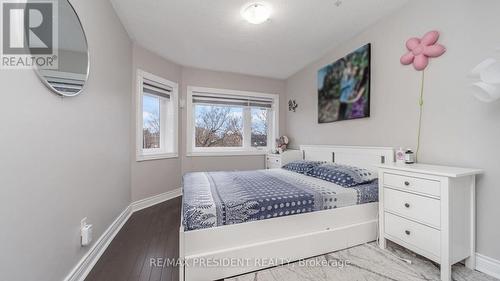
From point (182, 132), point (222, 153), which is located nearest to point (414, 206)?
point (222, 153)

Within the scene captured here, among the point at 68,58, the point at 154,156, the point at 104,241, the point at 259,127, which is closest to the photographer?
the point at 68,58

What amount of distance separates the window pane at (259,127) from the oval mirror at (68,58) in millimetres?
2986

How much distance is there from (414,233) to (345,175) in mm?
674

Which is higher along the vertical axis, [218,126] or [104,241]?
[218,126]

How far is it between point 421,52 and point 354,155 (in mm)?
1262

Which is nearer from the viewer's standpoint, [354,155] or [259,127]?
[354,155]

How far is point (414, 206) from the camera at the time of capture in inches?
59.6

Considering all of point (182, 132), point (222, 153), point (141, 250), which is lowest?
point (141, 250)

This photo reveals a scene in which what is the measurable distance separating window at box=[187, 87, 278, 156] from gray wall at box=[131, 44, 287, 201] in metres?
0.12

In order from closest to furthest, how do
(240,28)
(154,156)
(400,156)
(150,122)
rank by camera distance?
(400,156) → (240,28) → (154,156) → (150,122)

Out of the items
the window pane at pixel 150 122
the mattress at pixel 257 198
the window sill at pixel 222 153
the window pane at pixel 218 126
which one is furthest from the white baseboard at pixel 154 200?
the mattress at pixel 257 198

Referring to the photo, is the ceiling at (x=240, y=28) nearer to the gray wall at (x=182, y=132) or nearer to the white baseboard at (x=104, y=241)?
the gray wall at (x=182, y=132)

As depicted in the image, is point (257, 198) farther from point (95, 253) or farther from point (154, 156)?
point (154, 156)

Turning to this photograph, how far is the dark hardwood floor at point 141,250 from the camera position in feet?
4.74
